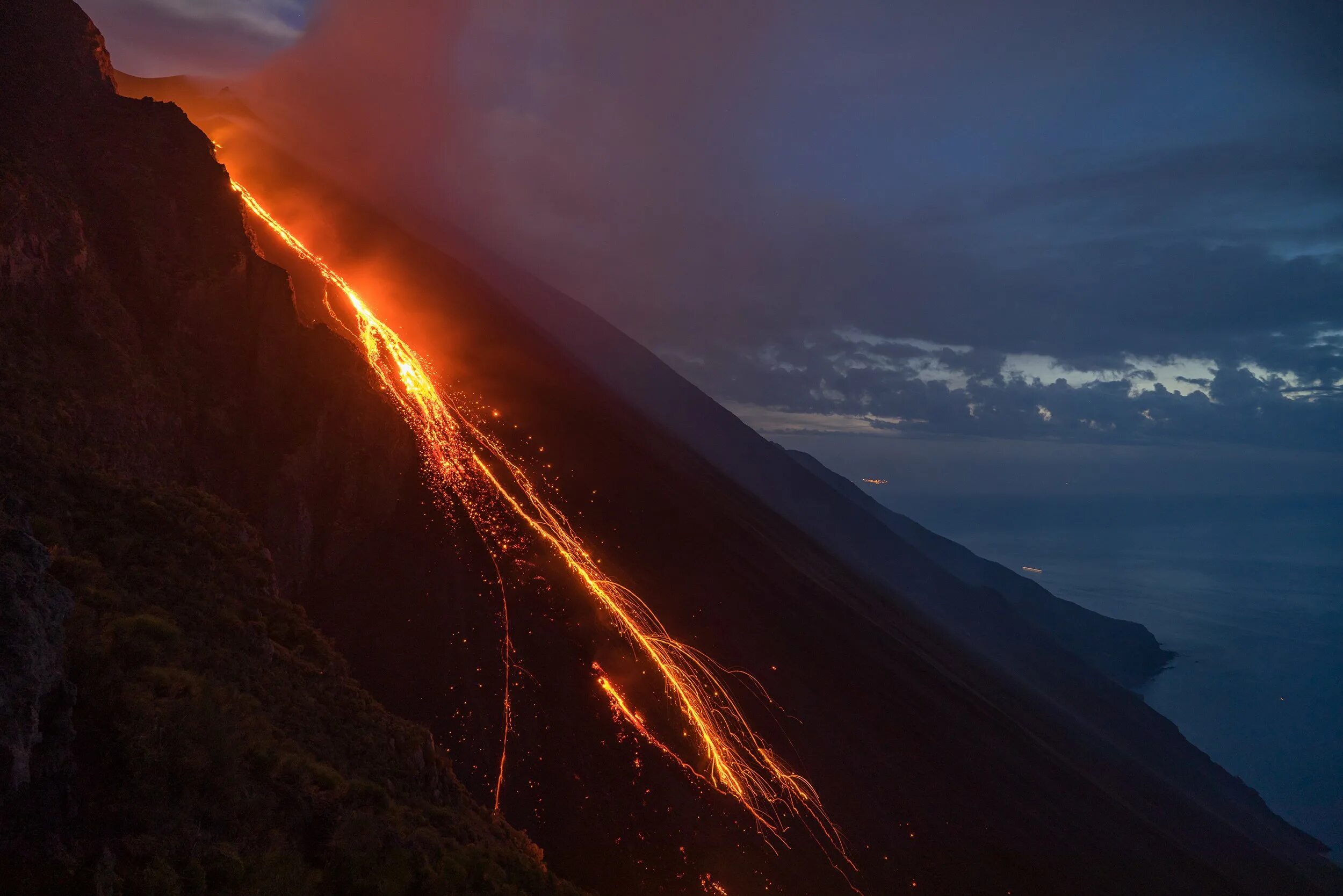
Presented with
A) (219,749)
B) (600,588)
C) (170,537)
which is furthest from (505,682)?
(219,749)

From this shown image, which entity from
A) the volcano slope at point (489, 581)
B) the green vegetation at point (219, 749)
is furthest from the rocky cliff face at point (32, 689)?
the volcano slope at point (489, 581)

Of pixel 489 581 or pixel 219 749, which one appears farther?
pixel 489 581

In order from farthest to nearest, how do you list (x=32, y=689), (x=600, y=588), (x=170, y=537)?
1. (x=600, y=588)
2. (x=170, y=537)
3. (x=32, y=689)

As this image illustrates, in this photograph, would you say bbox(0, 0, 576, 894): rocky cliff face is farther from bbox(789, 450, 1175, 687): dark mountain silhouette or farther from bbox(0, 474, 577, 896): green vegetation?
bbox(789, 450, 1175, 687): dark mountain silhouette

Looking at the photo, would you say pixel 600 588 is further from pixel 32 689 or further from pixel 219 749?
pixel 32 689

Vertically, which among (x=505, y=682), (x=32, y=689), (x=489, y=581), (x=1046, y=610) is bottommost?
(x=505, y=682)

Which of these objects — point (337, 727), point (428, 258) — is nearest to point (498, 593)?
point (337, 727)

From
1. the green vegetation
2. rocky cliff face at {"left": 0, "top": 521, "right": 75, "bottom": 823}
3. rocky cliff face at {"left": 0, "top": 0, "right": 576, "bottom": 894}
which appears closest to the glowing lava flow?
rocky cliff face at {"left": 0, "top": 0, "right": 576, "bottom": 894}

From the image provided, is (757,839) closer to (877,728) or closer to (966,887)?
(966,887)

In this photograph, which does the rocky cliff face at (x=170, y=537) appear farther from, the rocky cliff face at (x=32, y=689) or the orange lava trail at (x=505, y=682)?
the orange lava trail at (x=505, y=682)
